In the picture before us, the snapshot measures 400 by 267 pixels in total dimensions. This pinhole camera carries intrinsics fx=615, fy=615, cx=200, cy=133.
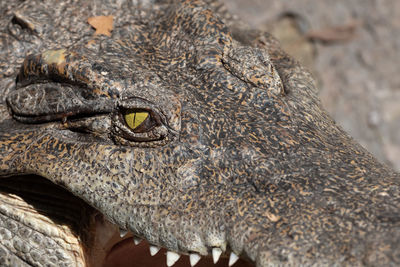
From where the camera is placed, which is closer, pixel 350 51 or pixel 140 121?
pixel 140 121

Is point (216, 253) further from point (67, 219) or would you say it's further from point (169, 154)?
point (67, 219)

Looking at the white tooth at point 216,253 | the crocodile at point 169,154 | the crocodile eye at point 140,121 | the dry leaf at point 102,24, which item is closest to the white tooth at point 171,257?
the crocodile at point 169,154

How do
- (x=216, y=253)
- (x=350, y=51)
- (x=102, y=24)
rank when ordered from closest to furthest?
(x=216, y=253) → (x=102, y=24) → (x=350, y=51)

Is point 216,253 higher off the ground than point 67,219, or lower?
lower

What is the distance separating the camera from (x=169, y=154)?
3258mm

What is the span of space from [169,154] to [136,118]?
0.29 m

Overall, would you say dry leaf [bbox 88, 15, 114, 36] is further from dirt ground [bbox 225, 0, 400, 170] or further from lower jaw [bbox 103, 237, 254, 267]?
dirt ground [bbox 225, 0, 400, 170]

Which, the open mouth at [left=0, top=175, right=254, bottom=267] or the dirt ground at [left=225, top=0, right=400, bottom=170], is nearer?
the open mouth at [left=0, top=175, right=254, bottom=267]

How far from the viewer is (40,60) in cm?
367

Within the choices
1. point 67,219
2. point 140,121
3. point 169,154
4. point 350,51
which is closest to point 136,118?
point 140,121

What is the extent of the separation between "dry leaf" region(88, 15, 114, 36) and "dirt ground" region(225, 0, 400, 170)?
3.34 meters

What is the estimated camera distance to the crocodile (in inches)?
113

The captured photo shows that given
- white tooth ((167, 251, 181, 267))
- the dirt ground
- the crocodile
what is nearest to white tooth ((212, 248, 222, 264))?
the crocodile

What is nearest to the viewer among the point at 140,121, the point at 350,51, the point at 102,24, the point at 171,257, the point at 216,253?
the point at 216,253
